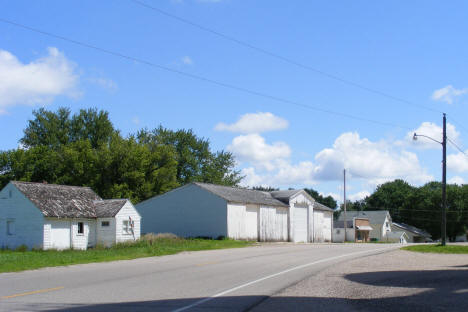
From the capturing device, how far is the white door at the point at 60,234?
127 ft

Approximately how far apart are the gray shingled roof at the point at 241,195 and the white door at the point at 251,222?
78cm

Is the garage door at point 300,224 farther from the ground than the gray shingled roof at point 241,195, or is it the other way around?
the gray shingled roof at point 241,195

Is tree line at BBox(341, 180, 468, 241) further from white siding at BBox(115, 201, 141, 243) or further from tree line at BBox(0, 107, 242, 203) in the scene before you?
white siding at BBox(115, 201, 141, 243)

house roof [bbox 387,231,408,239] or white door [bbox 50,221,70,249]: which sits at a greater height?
white door [bbox 50,221,70,249]

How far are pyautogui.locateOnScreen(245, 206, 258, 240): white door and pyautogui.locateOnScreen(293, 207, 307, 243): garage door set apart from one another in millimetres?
6875

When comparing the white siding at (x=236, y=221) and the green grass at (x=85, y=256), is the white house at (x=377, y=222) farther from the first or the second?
the green grass at (x=85, y=256)

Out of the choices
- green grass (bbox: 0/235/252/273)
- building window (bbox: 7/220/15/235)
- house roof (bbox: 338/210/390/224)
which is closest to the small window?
building window (bbox: 7/220/15/235)

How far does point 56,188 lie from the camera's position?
4275 centimetres

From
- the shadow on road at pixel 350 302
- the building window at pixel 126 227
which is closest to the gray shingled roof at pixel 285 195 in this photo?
the building window at pixel 126 227

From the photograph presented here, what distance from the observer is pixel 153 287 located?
539 inches

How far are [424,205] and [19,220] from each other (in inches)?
3160

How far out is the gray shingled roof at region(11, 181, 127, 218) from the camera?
3922cm

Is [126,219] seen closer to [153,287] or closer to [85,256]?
[85,256]

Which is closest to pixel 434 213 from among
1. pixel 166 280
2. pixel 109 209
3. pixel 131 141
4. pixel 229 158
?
pixel 229 158
